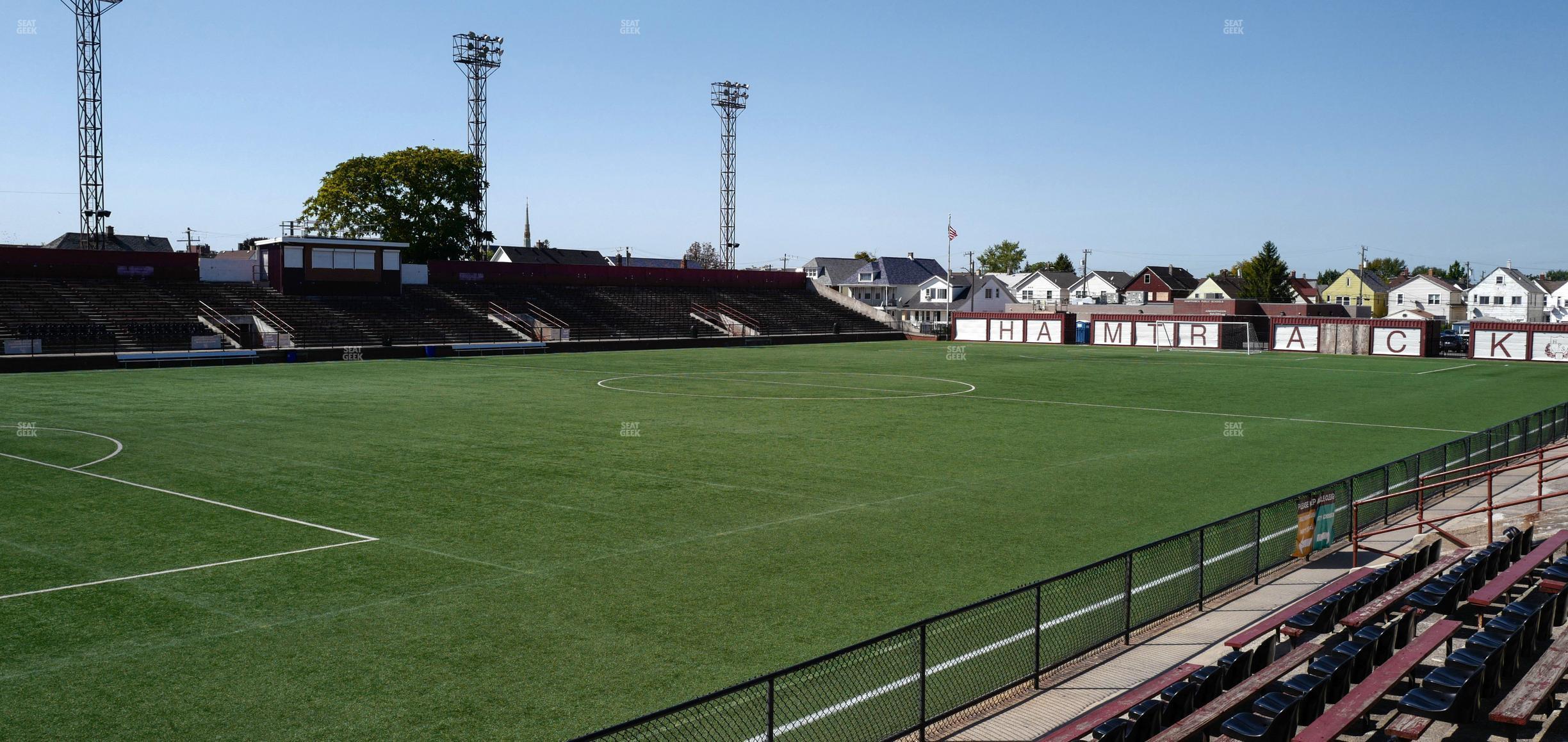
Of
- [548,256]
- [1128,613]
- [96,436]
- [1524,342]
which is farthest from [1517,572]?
[548,256]

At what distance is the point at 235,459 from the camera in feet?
76.7

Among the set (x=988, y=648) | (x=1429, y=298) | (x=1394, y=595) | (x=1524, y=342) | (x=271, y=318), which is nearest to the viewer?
(x=988, y=648)

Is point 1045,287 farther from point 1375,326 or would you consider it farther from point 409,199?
point 409,199

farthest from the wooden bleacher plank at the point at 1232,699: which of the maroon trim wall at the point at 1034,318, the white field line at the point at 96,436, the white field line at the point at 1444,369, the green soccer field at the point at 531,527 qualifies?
the maroon trim wall at the point at 1034,318

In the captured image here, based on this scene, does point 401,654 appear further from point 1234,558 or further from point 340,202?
point 340,202

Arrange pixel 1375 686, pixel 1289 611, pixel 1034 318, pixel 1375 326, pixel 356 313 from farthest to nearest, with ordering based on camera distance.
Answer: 1. pixel 1034 318
2. pixel 1375 326
3. pixel 356 313
4. pixel 1289 611
5. pixel 1375 686

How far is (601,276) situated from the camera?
292ft

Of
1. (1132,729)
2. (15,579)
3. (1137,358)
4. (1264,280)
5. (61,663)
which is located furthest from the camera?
(1264,280)

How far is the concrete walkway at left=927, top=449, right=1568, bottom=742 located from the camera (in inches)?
382

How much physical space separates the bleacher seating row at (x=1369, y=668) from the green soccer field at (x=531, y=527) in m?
3.78

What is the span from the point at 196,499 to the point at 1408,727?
1883 centimetres

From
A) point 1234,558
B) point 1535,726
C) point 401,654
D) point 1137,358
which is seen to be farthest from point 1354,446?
point 1137,358

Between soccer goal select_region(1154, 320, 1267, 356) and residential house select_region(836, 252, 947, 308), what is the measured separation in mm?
58188

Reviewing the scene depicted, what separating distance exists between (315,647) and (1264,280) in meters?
133
